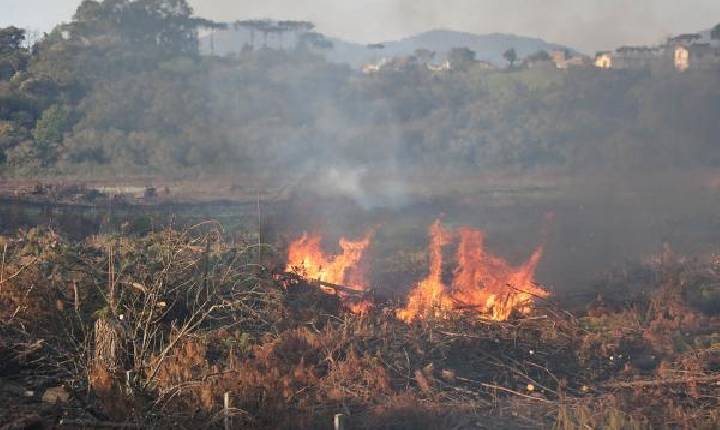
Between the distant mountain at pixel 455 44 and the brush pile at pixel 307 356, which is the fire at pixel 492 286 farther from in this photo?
the distant mountain at pixel 455 44

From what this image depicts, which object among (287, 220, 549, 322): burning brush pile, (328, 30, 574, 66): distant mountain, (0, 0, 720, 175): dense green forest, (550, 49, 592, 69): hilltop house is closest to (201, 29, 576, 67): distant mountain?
(328, 30, 574, 66): distant mountain

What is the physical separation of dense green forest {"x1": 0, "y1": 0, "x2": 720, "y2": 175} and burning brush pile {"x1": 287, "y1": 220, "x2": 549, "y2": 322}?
2089 cm

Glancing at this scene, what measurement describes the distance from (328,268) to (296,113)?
34328 mm

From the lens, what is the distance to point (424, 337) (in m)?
13.2

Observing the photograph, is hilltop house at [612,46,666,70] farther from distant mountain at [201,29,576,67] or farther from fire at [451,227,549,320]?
distant mountain at [201,29,576,67]

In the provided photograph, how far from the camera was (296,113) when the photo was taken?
50594 mm

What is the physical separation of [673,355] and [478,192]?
23.1 m

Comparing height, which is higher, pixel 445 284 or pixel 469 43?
pixel 469 43

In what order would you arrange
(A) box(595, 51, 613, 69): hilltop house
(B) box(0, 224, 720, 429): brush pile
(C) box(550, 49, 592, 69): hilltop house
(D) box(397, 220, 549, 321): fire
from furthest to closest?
(C) box(550, 49, 592, 69): hilltop house
(A) box(595, 51, 613, 69): hilltop house
(D) box(397, 220, 549, 321): fire
(B) box(0, 224, 720, 429): brush pile

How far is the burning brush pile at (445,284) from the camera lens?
1483cm

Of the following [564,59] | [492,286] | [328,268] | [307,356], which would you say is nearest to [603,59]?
[564,59]

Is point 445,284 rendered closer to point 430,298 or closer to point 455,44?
point 430,298

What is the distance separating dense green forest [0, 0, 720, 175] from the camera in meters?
41.0

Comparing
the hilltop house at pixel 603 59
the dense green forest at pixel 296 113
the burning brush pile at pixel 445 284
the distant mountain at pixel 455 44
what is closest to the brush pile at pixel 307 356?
the burning brush pile at pixel 445 284
